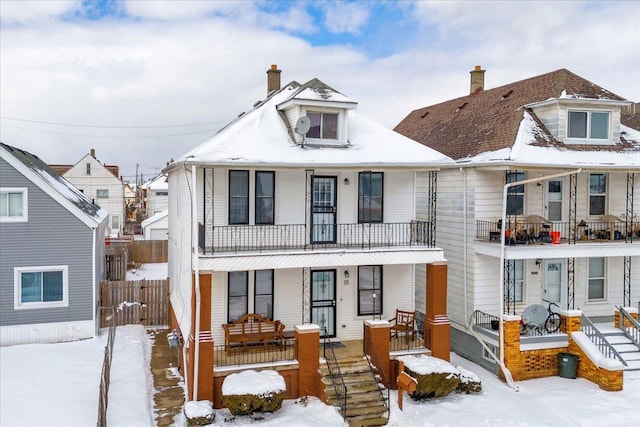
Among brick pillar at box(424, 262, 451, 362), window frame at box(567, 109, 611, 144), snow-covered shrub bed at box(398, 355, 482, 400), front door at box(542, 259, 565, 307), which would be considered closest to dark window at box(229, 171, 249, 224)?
brick pillar at box(424, 262, 451, 362)

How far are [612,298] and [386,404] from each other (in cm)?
1074

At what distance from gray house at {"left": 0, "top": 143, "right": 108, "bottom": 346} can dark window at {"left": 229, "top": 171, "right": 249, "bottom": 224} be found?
6.45 m

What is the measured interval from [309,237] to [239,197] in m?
2.44

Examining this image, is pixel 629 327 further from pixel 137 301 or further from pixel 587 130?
pixel 137 301

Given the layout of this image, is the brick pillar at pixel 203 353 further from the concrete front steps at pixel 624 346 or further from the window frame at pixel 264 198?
the concrete front steps at pixel 624 346

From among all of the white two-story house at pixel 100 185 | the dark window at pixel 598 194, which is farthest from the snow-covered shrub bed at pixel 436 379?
the white two-story house at pixel 100 185

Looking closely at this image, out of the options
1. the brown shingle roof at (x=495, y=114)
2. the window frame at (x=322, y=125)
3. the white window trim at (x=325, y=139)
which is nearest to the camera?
the white window trim at (x=325, y=139)

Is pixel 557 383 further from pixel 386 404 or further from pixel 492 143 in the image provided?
pixel 492 143

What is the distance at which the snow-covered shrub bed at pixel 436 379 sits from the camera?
47.3 ft

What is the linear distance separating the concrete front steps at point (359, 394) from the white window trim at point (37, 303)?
1010cm

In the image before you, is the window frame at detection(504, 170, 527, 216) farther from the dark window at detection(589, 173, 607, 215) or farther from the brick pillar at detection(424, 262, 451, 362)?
the brick pillar at detection(424, 262, 451, 362)

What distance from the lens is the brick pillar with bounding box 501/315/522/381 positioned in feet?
53.3

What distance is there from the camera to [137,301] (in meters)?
22.7

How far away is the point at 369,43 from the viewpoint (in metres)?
20.1
